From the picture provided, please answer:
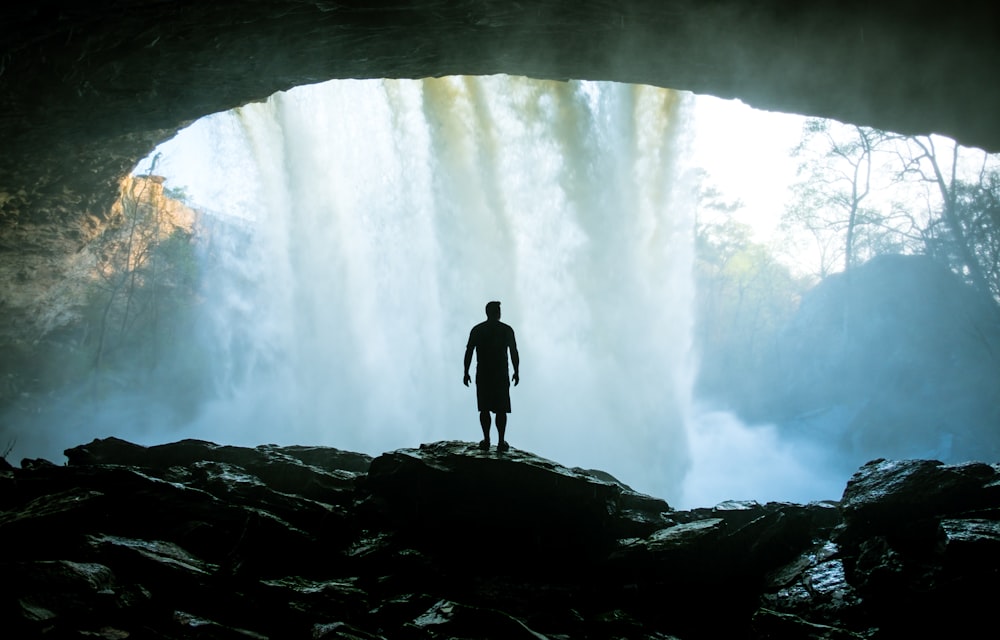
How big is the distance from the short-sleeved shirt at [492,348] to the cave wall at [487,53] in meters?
6.61

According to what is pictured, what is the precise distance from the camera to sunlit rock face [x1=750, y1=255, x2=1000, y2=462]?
26172 millimetres

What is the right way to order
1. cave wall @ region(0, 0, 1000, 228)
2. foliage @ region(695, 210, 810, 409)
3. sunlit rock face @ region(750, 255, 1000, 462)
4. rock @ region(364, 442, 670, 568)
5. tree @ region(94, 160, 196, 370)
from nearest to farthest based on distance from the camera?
rock @ region(364, 442, 670, 568), cave wall @ region(0, 0, 1000, 228), sunlit rock face @ region(750, 255, 1000, 462), tree @ region(94, 160, 196, 370), foliage @ region(695, 210, 810, 409)

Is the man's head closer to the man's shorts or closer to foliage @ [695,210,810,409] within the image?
the man's shorts

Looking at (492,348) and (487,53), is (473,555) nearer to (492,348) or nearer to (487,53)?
(492,348)

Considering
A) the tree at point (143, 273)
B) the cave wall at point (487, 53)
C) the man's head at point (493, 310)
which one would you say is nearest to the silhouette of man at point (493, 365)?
the man's head at point (493, 310)

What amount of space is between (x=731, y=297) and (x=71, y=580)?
5279cm

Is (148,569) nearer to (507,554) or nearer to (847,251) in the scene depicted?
(507,554)

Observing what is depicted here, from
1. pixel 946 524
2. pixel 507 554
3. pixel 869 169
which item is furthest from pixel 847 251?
pixel 507 554

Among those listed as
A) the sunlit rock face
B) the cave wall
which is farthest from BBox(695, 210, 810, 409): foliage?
the cave wall

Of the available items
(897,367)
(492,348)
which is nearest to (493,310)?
(492,348)

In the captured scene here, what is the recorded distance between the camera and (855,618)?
14.3ft

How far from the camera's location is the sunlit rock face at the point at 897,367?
2617 centimetres

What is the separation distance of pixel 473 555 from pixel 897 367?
3588 cm

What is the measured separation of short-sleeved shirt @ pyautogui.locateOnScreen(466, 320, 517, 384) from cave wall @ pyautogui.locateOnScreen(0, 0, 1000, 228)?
21.7 feet
